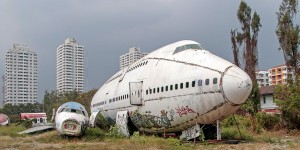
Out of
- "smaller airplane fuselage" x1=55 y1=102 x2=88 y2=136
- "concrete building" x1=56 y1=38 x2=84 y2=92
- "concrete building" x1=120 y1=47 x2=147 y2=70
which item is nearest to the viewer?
"smaller airplane fuselage" x1=55 y1=102 x2=88 y2=136

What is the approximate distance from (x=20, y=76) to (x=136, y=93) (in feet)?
455

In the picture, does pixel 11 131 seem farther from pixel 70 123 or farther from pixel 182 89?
pixel 182 89

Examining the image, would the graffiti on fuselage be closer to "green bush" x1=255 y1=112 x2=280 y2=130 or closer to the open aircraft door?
the open aircraft door

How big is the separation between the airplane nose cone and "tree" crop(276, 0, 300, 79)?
15.7m

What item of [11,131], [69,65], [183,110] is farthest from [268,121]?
[69,65]

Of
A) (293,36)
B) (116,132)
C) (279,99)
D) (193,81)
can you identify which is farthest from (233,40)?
(193,81)

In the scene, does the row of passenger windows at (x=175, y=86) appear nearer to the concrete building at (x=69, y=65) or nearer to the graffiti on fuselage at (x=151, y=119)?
the graffiti on fuselage at (x=151, y=119)

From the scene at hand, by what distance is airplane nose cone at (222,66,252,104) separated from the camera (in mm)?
16641

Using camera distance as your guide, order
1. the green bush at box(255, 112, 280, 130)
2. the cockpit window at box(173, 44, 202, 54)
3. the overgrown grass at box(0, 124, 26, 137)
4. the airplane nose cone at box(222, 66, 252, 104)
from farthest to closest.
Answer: the overgrown grass at box(0, 124, 26, 137) < the green bush at box(255, 112, 280, 130) < the cockpit window at box(173, 44, 202, 54) < the airplane nose cone at box(222, 66, 252, 104)

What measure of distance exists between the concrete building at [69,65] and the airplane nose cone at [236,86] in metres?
133

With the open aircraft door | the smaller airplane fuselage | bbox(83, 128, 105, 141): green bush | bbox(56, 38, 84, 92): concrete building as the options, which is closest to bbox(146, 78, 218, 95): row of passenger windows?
the open aircraft door

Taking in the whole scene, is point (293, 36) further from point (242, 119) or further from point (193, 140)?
point (193, 140)

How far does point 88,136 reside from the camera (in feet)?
79.7

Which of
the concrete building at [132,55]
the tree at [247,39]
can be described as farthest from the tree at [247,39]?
the concrete building at [132,55]
